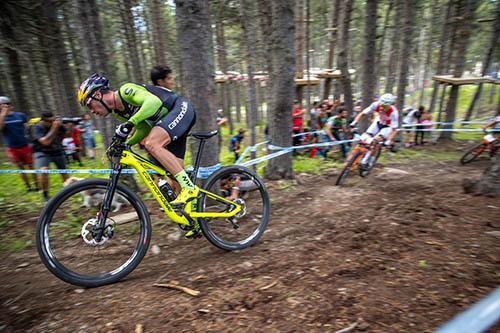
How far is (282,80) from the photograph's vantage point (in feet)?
22.4

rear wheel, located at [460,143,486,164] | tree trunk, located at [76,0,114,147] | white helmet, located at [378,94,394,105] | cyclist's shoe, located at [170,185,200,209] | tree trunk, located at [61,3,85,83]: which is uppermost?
tree trunk, located at [61,3,85,83]

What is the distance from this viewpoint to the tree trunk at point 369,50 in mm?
10015

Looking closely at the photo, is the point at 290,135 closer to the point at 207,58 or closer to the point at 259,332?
the point at 207,58

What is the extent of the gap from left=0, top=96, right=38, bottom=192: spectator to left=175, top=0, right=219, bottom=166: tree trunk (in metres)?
5.38

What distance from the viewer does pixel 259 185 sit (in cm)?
444

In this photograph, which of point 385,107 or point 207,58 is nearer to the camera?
point 207,58

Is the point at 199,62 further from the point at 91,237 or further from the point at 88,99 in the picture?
the point at 91,237

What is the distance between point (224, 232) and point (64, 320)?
2232 millimetres

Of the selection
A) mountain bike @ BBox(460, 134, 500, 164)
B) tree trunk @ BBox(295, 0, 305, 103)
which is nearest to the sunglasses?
mountain bike @ BBox(460, 134, 500, 164)

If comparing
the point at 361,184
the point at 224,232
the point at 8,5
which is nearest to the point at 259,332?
the point at 224,232

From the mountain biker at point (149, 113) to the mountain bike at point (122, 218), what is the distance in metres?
0.19

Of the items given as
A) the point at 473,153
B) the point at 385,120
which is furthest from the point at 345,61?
the point at 473,153

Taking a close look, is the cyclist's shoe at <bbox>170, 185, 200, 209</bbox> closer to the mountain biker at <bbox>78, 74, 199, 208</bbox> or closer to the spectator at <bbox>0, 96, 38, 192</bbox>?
the mountain biker at <bbox>78, 74, 199, 208</bbox>

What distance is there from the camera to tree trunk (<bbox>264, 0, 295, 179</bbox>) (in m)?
6.65
